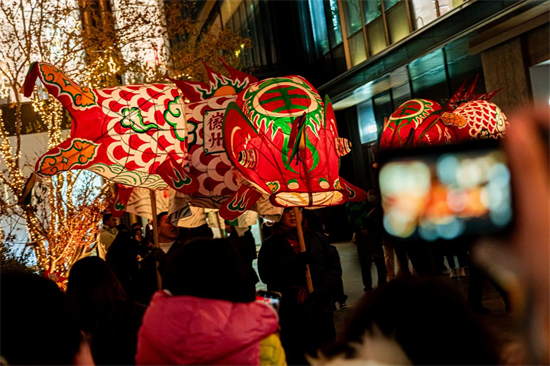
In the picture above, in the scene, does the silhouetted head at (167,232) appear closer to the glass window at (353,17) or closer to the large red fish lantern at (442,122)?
the large red fish lantern at (442,122)

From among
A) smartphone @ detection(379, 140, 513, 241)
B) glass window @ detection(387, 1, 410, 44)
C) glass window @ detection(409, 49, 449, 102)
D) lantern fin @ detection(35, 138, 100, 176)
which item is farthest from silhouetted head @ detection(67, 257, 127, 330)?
glass window @ detection(387, 1, 410, 44)

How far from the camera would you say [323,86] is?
21.9 meters

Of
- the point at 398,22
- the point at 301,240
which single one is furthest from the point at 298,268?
the point at 398,22

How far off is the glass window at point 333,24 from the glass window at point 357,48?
0.87 m

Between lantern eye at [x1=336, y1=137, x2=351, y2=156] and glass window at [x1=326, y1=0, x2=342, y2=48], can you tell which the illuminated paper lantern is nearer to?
lantern eye at [x1=336, y1=137, x2=351, y2=156]

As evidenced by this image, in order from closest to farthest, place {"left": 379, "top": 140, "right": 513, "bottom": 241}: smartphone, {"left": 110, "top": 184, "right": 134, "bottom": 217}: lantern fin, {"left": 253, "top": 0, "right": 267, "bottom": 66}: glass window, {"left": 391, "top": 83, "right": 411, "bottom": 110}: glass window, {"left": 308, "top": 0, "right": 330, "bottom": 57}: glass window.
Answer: {"left": 379, "top": 140, "right": 513, "bottom": 241}: smartphone
{"left": 110, "top": 184, "right": 134, "bottom": 217}: lantern fin
{"left": 391, "top": 83, "right": 411, "bottom": 110}: glass window
{"left": 308, "top": 0, "right": 330, "bottom": 57}: glass window
{"left": 253, "top": 0, "right": 267, "bottom": 66}: glass window

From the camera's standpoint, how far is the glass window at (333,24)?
21.4 metres

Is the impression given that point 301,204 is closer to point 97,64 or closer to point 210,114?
point 210,114

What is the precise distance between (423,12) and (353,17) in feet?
14.4

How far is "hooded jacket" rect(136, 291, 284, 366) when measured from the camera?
2.54 metres

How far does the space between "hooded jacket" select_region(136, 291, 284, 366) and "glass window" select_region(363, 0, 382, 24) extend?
55.2 feet

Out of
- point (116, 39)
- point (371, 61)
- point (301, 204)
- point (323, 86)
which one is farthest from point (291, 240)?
point (323, 86)

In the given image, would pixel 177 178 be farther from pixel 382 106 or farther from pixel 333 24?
pixel 333 24

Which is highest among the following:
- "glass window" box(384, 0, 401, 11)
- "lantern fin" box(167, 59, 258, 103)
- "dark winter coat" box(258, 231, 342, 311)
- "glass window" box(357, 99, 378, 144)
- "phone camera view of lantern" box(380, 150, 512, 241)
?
"glass window" box(384, 0, 401, 11)
